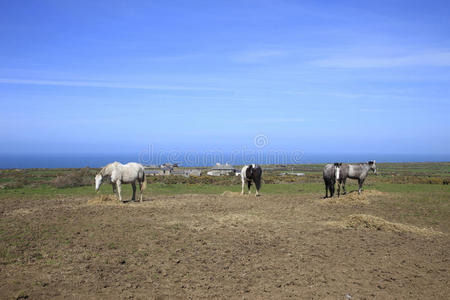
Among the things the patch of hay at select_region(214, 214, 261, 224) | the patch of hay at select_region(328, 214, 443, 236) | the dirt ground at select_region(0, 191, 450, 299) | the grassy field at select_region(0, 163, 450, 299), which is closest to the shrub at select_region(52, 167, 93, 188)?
the grassy field at select_region(0, 163, 450, 299)

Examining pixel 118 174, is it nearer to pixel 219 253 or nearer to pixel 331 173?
pixel 219 253

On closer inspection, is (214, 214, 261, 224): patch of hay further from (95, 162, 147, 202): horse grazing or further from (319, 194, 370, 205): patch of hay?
(95, 162, 147, 202): horse grazing

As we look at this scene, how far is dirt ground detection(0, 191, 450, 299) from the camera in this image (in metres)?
7.00

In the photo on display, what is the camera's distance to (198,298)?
664cm

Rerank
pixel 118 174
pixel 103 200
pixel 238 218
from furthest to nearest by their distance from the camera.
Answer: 1. pixel 118 174
2. pixel 103 200
3. pixel 238 218

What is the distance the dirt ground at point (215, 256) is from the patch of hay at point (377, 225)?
0.04 m

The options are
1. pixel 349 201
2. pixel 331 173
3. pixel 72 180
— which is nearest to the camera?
pixel 349 201

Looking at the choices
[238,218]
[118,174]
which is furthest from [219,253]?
[118,174]

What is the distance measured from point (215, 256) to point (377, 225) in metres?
6.62

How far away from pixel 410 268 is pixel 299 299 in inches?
138

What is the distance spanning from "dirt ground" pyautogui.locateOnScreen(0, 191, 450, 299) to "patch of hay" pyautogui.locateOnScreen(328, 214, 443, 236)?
4 centimetres

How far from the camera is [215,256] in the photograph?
9102mm

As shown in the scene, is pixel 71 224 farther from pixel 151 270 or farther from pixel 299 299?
pixel 299 299

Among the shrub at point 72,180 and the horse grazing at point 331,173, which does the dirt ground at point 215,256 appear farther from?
the shrub at point 72,180
